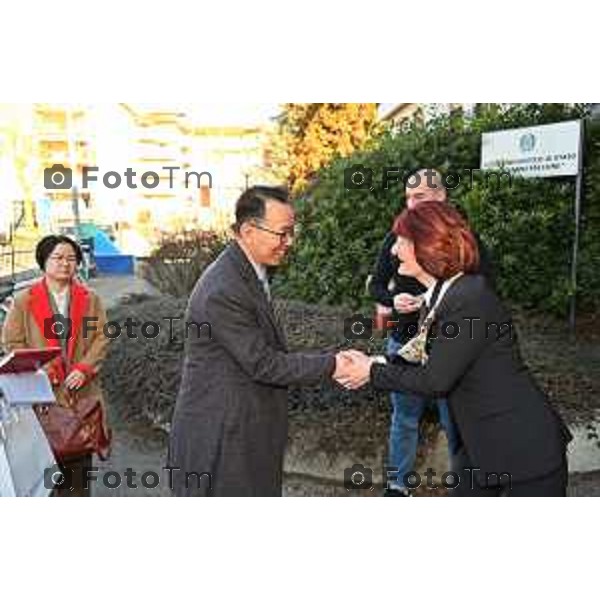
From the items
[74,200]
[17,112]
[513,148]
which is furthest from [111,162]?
[513,148]

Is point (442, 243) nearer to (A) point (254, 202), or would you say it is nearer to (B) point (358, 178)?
(A) point (254, 202)

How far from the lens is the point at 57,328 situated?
3.60 metres

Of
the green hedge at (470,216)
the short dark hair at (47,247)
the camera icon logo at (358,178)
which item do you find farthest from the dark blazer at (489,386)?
the camera icon logo at (358,178)

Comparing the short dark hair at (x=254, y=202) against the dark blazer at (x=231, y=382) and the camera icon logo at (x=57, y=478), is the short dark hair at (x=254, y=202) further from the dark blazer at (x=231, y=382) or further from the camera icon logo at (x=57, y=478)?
the camera icon logo at (x=57, y=478)

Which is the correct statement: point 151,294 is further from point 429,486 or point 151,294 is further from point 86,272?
point 429,486

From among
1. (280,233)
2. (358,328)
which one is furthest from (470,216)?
(280,233)

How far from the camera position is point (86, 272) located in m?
6.76

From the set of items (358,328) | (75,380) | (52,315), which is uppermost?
(52,315)

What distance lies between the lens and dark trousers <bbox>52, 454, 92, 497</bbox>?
356 centimetres

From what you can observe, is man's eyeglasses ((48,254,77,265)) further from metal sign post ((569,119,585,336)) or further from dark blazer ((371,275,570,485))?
metal sign post ((569,119,585,336))

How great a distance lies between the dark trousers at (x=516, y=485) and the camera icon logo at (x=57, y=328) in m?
1.94

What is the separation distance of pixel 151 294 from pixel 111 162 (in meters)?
3.55

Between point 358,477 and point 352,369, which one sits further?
point 358,477

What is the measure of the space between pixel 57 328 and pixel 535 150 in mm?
4536
